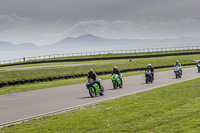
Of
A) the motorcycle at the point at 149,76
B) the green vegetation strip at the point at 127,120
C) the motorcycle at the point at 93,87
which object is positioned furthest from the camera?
the motorcycle at the point at 149,76

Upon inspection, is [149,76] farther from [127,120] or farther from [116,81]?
[127,120]

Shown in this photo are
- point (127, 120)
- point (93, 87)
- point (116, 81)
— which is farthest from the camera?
point (116, 81)

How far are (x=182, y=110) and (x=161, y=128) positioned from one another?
3.17m

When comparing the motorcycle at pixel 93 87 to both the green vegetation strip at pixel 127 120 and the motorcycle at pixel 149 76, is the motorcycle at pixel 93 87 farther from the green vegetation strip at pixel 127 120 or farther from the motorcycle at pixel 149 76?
the motorcycle at pixel 149 76

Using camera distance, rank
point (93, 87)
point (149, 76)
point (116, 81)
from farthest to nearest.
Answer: point (149, 76) → point (116, 81) → point (93, 87)

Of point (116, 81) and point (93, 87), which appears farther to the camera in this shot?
point (116, 81)

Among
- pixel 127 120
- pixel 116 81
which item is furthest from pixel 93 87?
pixel 127 120

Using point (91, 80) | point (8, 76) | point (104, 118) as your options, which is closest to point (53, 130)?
point (104, 118)

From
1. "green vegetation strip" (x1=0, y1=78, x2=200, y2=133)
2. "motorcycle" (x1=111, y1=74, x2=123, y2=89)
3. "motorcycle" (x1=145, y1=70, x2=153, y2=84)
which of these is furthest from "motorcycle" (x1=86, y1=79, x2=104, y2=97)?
"motorcycle" (x1=145, y1=70, x2=153, y2=84)

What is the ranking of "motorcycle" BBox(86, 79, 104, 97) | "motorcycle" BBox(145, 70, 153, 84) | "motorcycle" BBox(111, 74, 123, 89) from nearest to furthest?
"motorcycle" BBox(86, 79, 104, 97)
"motorcycle" BBox(111, 74, 123, 89)
"motorcycle" BBox(145, 70, 153, 84)

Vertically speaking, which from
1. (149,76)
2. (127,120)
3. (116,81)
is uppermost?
(149,76)

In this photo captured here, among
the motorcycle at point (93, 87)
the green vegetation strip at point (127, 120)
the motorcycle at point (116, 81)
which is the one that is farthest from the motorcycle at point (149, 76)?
the green vegetation strip at point (127, 120)

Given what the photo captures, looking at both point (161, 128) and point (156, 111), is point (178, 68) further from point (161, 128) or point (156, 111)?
point (161, 128)

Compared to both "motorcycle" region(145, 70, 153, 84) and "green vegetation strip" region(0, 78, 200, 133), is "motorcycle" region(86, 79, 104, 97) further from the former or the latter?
"motorcycle" region(145, 70, 153, 84)
